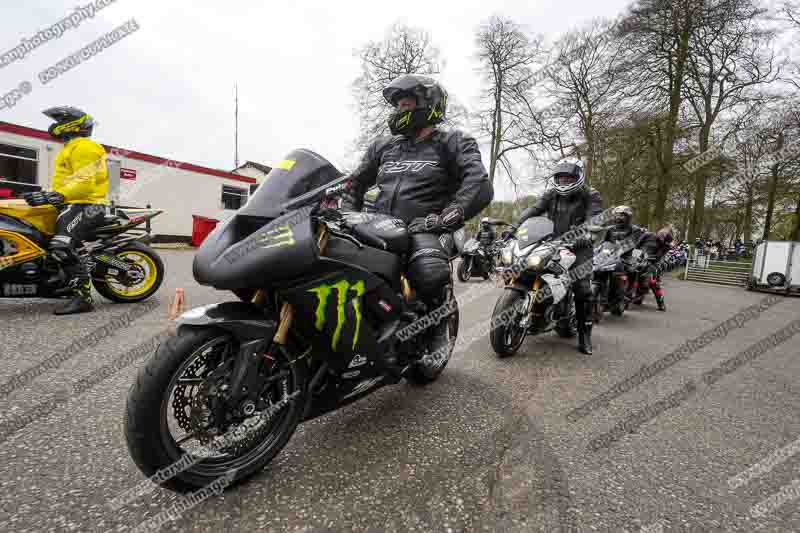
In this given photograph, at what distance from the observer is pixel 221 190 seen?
20766 millimetres

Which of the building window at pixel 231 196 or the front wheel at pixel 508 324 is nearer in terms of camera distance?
the front wheel at pixel 508 324

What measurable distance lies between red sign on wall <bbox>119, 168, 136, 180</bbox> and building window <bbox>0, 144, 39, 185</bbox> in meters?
2.92

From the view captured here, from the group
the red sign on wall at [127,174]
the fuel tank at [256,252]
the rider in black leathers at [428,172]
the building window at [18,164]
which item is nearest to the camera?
the fuel tank at [256,252]

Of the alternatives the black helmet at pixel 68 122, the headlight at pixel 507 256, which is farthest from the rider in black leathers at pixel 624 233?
the black helmet at pixel 68 122

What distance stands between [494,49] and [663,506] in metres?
21.0

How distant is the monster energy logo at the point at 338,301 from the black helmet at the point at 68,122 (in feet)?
13.7

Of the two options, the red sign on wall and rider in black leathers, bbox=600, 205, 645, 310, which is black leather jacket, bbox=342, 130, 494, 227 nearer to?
rider in black leathers, bbox=600, 205, 645, 310

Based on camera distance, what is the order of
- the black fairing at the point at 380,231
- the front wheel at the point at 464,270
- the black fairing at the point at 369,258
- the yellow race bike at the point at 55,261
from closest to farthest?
the black fairing at the point at 369,258 → the black fairing at the point at 380,231 → the yellow race bike at the point at 55,261 → the front wheel at the point at 464,270

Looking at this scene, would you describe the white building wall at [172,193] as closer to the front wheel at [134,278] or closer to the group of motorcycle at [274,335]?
the front wheel at [134,278]

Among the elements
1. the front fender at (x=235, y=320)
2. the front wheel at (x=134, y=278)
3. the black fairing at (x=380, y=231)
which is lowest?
the front wheel at (x=134, y=278)

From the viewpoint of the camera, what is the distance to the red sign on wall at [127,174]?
16.5 m

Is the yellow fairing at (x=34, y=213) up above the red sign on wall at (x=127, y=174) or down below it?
below

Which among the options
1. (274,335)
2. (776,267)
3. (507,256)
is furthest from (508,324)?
(776,267)

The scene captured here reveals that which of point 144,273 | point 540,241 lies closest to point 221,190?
point 144,273
